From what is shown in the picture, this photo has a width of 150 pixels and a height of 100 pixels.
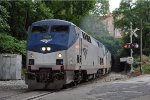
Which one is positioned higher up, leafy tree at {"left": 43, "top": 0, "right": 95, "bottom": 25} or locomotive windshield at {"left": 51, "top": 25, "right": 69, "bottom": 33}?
leafy tree at {"left": 43, "top": 0, "right": 95, "bottom": 25}

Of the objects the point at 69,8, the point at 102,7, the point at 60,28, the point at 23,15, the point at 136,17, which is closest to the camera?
the point at 60,28

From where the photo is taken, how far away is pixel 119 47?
74.8 metres

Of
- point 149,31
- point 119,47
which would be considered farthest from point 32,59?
point 119,47

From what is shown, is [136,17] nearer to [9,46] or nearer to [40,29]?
[9,46]

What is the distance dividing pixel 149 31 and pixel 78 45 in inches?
1847

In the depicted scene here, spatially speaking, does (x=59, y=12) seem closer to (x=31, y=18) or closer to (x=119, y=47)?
(x=31, y=18)

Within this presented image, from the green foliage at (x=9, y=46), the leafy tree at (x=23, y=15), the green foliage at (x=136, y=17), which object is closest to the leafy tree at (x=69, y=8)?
the leafy tree at (x=23, y=15)

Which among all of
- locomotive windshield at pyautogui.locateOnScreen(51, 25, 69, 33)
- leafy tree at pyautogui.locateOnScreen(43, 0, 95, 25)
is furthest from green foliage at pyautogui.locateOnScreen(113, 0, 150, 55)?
locomotive windshield at pyautogui.locateOnScreen(51, 25, 69, 33)

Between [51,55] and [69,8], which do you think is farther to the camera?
[69,8]

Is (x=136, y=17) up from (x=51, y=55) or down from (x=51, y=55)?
up

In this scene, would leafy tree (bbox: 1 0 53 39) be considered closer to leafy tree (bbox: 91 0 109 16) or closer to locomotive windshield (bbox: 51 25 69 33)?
locomotive windshield (bbox: 51 25 69 33)

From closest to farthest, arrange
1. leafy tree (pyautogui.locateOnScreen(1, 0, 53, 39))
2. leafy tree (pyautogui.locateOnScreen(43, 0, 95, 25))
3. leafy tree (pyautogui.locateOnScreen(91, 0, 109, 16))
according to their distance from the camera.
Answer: leafy tree (pyautogui.locateOnScreen(1, 0, 53, 39)), leafy tree (pyautogui.locateOnScreen(43, 0, 95, 25)), leafy tree (pyautogui.locateOnScreen(91, 0, 109, 16))

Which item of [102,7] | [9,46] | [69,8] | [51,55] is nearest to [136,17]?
[69,8]

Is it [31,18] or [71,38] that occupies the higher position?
[31,18]
